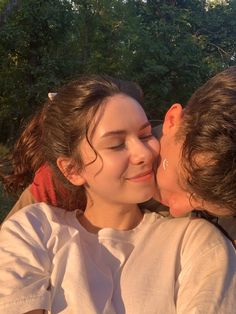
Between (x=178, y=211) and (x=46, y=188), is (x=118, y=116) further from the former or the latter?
(x=46, y=188)

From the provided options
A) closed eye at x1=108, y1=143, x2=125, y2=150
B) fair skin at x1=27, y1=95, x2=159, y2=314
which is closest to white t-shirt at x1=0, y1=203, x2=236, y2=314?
fair skin at x1=27, y1=95, x2=159, y2=314

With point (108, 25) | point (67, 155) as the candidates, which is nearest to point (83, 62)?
point (108, 25)

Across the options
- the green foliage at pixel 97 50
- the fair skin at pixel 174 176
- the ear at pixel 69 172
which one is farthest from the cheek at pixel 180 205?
the green foliage at pixel 97 50

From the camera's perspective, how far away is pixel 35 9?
44.0 ft

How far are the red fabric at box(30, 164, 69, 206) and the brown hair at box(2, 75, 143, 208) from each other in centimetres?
5

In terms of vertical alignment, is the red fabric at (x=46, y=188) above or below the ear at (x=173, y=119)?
below

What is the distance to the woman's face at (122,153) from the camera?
1899 mm

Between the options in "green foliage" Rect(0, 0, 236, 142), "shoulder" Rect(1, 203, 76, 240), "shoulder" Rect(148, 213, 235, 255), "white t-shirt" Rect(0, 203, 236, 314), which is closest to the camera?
"white t-shirt" Rect(0, 203, 236, 314)

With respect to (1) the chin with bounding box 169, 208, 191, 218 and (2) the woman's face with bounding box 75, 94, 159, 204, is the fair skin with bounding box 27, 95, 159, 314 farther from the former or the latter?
(1) the chin with bounding box 169, 208, 191, 218

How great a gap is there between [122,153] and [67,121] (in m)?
0.34

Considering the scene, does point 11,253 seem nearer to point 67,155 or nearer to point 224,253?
point 67,155

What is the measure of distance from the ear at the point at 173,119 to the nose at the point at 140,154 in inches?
4.4

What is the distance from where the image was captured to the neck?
211 centimetres

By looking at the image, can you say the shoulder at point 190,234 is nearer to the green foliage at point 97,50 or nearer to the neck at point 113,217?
the neck at point 113,217
